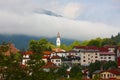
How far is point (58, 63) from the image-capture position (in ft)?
272

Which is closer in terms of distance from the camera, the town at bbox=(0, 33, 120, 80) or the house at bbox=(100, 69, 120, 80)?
the town at bbox=(0, 33, 120, 80)

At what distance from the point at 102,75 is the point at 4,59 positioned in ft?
125

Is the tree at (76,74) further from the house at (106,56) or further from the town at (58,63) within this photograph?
the house at (106,56)

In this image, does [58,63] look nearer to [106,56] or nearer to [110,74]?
[106,56]

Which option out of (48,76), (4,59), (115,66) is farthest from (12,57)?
(115,66)

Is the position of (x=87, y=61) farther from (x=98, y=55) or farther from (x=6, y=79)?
(x=6, y=79)

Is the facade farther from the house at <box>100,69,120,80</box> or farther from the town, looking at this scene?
the house at <box>100,69,120,80</box>

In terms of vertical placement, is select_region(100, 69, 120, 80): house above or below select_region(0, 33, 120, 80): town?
below

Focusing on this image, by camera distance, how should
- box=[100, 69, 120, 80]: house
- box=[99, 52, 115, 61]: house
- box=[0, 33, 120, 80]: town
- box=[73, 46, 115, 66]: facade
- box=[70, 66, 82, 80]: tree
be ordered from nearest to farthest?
box=[0, 33, 120, 80]: town, box=[70, 66, 82, 80]: tree, box=[100, 69, 120, 80]: house, box=[73, 46, 115, 66]: facade, box=[99, 52, 115, 61]: house

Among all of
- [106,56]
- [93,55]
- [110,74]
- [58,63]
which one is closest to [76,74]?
[110,74]

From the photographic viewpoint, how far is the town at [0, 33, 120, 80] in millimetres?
23156

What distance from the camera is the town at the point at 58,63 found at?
23.2m

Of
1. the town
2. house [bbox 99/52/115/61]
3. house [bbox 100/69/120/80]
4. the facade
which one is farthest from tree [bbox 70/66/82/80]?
house [bbox 99/52/115/61]

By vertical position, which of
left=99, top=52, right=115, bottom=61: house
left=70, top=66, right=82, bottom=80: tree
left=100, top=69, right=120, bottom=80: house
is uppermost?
left=99, top=52, right=115, bottom=61: house
